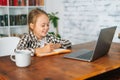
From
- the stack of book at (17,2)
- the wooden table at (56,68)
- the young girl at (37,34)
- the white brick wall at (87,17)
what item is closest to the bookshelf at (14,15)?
the stack of book at (17,2)

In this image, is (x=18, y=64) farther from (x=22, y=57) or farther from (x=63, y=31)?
(x=63, y=31)

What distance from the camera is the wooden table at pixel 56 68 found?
3.71 feet

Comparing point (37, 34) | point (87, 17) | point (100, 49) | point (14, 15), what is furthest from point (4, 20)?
point (100, 49)

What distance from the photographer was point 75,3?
11.7ft

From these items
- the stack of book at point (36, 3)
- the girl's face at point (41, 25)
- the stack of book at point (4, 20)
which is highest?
the stack of book at point (36, 3)

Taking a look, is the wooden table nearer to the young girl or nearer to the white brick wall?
the young girl

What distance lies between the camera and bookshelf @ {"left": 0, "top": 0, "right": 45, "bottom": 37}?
147 inches

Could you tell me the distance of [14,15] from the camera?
Answer: 12.8 ft

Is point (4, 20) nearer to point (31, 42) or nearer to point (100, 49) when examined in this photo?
point (31, 42)

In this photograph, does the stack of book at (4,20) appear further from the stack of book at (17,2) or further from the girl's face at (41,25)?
the girl's face at (41,25)

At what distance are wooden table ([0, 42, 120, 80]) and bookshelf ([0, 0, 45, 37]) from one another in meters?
2.32

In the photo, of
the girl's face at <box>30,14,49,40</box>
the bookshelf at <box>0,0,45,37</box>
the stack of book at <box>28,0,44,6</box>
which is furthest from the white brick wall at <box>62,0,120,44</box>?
the girl's face at <box>30,14,49,40</box>

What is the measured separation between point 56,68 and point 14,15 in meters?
2.79

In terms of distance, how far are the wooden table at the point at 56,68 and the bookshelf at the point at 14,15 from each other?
232 cm
